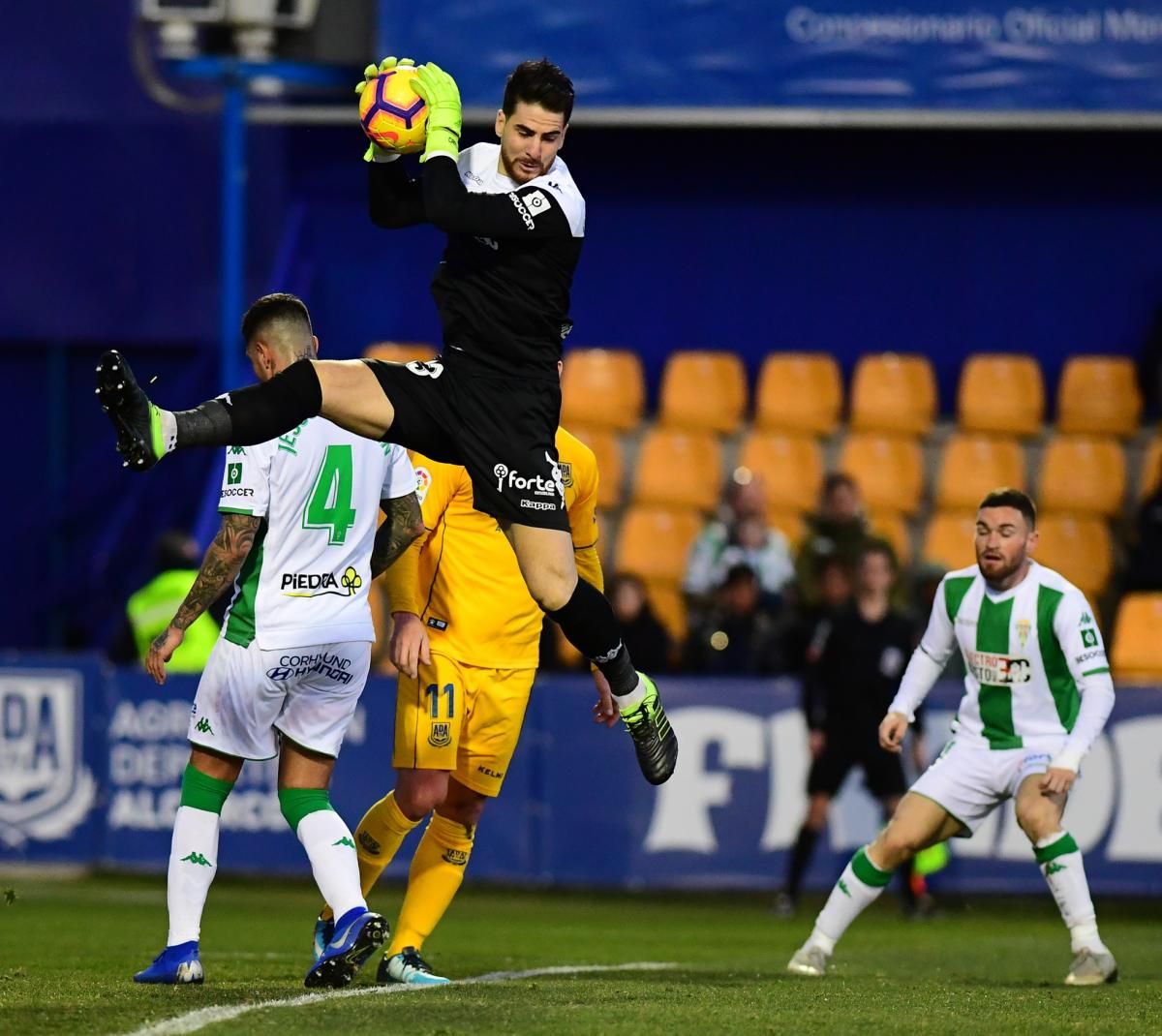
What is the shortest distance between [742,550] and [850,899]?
6190 mm

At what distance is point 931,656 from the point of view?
28.4ft

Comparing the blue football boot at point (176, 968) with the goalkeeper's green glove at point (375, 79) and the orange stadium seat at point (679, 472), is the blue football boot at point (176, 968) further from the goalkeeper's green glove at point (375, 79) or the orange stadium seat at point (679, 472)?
the orange stadium seat at point (679, 472)

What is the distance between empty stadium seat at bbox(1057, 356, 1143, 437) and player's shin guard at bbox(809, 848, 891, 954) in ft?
28.2

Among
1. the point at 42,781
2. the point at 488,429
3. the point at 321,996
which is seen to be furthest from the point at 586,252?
the point at 321,996

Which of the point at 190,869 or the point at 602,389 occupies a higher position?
the point at 602,389

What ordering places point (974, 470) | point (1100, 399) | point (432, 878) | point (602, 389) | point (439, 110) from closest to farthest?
point (439, 110)
point (432, 878)
point (974, 470)
point (1100, 399)
point (602, 389)

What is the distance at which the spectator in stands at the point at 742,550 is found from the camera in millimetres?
14641

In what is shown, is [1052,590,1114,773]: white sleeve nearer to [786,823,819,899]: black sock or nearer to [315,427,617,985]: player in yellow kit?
[315,427,617,985]: player in yellow kit

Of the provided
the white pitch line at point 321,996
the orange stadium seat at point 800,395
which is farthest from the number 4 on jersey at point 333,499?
the orange stadium seat at point 800,395

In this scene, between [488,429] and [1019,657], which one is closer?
[488,429]

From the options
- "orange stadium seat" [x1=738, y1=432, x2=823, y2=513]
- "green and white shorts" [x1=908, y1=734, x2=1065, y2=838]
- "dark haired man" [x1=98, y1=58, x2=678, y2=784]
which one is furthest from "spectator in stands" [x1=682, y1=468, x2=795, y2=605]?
"dark haired man" [x1=98, y1=58, x2=678, y2=784]

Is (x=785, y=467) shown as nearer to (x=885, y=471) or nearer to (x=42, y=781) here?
(x=885, y=471)

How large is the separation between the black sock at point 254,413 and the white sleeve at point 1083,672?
3.38 m

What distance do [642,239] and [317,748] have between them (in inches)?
443
